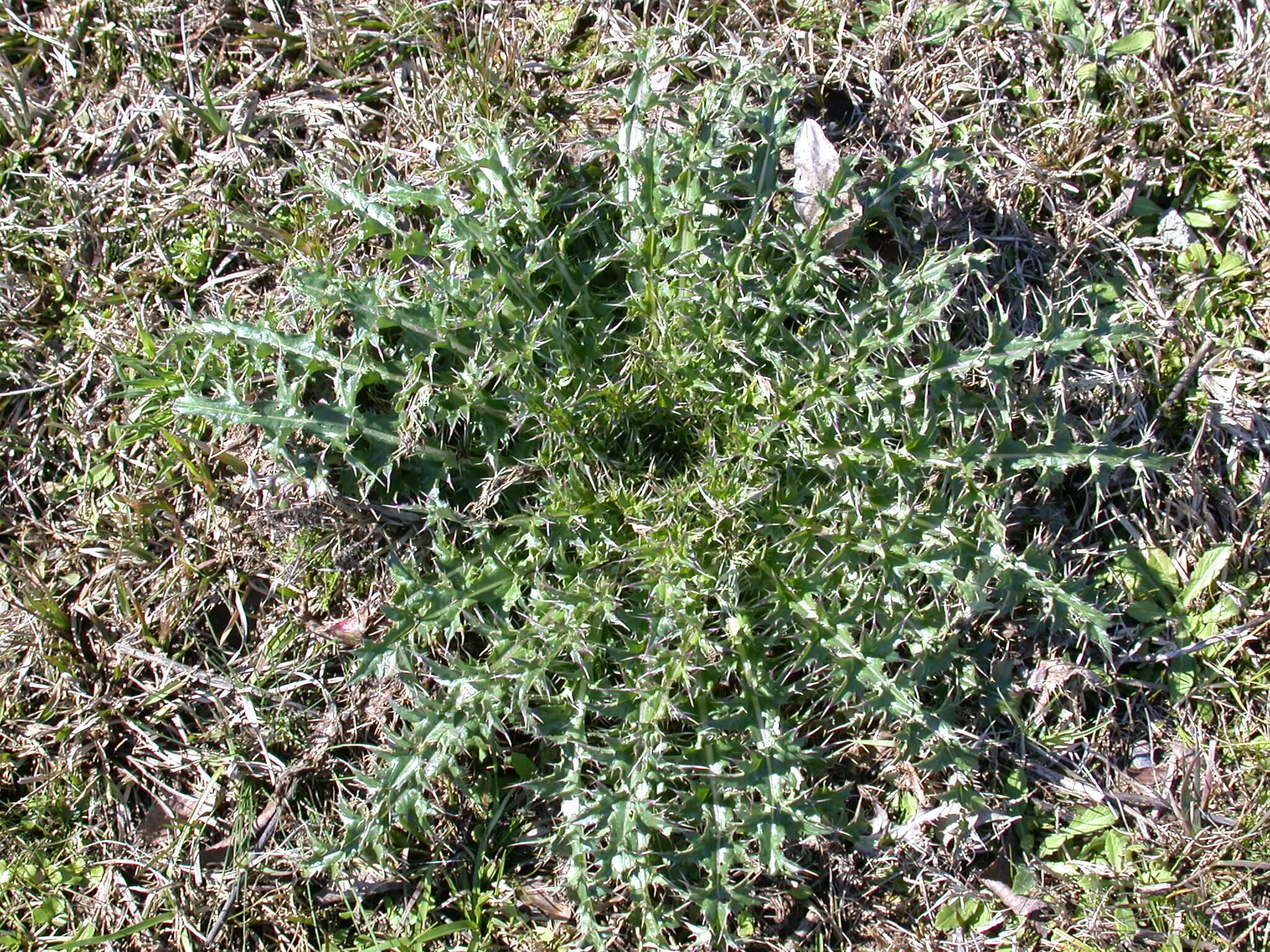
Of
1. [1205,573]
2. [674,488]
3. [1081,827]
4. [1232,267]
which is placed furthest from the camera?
[1232,267]

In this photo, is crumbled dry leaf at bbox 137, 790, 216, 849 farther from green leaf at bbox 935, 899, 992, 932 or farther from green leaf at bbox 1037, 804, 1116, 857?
green leaf at bbox 1037, 804, 1116, 857

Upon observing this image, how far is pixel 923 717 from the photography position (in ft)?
8.85

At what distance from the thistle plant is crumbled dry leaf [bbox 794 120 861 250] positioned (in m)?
0.04

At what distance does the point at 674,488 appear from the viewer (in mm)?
2898

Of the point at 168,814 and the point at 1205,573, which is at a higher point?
the point at 1205,573

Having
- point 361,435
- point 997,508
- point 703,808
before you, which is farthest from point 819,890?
point 361,435

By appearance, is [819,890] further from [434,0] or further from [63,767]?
[434,0]

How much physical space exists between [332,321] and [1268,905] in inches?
125

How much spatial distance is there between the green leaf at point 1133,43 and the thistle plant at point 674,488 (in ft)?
2.95

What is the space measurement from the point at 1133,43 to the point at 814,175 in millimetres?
1196

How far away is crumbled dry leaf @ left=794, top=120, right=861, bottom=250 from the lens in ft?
10.0

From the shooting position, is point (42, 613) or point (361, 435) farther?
point (42, 613)

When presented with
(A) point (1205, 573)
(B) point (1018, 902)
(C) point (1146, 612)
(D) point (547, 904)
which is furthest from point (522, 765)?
(A) point (1205, 573)

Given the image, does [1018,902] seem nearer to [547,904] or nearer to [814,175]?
[547,904]
